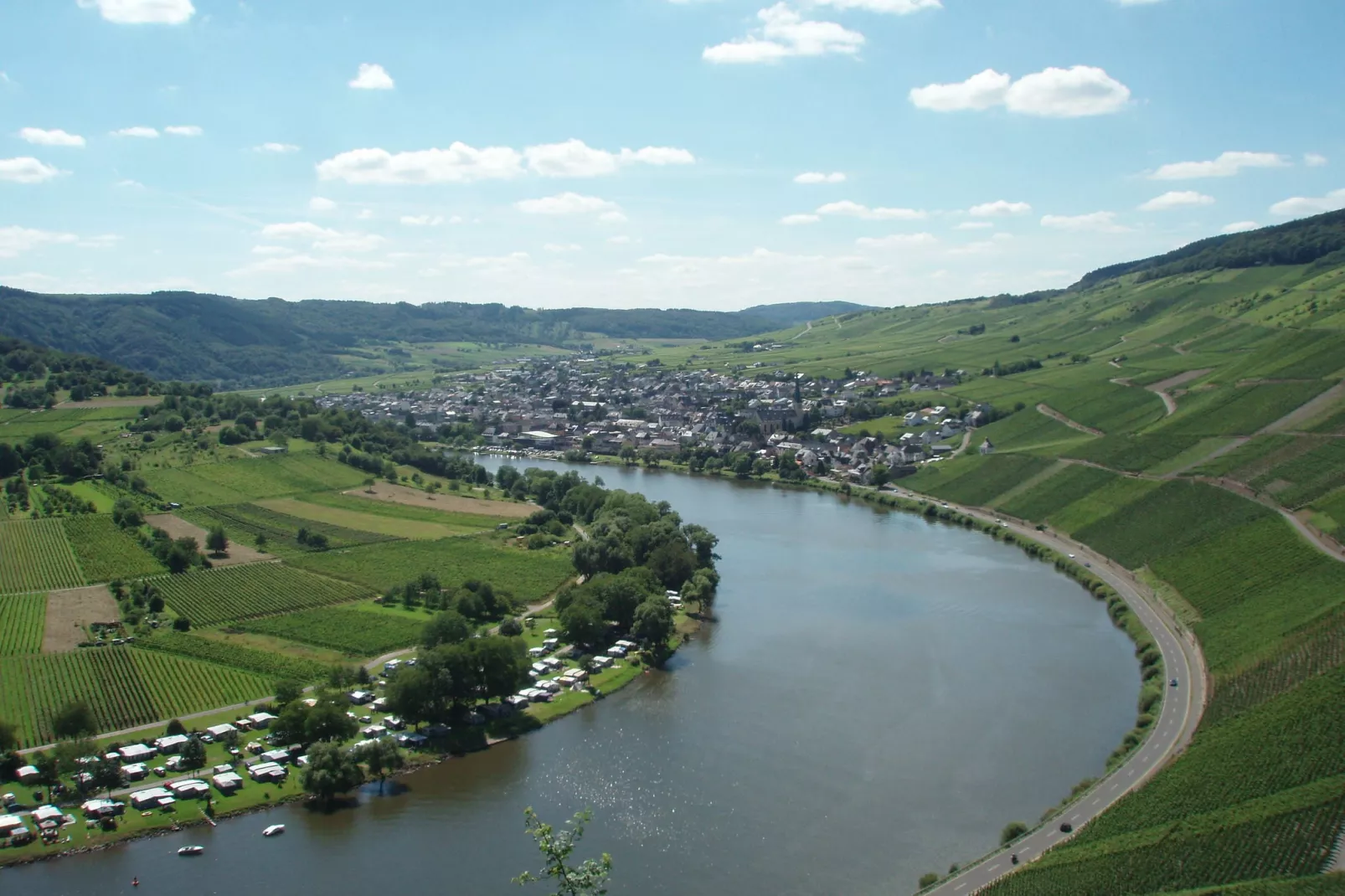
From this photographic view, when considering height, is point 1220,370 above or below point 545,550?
above

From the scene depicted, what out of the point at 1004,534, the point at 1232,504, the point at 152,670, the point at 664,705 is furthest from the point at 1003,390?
the point at 152,670

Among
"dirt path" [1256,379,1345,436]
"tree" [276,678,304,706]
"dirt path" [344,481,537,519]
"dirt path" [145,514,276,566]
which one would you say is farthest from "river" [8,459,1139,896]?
"dirt path" [145,514,276,566]

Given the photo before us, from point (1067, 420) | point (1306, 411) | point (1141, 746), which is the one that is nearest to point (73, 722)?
point (1141, 746)

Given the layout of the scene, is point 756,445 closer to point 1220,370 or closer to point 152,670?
point 1220,370

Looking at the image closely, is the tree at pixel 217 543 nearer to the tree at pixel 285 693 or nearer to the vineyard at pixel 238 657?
the vineyard at pixel 238 657

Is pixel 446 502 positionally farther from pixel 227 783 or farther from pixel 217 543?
pixel 227 783

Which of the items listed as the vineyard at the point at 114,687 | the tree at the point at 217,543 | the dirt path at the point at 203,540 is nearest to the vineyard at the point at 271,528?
the dirt path at the point at 203,540

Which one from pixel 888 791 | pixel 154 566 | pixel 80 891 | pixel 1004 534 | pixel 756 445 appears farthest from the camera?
pixel 756 445
